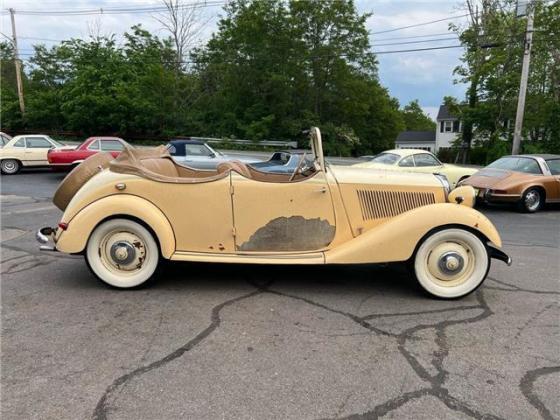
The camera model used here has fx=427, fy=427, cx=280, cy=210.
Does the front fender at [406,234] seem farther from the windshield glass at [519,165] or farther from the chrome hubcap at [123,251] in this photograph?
the windshield glass at [519,165]

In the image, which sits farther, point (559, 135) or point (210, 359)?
point (559, 135)

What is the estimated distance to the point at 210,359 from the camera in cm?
299

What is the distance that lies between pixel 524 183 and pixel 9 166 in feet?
55.5

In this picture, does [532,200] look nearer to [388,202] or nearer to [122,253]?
[388,202]

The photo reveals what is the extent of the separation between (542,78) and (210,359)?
100ft

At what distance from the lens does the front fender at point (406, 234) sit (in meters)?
4.09

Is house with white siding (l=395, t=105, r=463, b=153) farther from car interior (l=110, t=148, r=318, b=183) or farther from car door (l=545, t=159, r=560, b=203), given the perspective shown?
car interior (l=110, t=148, r=318, b=183)

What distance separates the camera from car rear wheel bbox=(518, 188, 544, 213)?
32.6 feet

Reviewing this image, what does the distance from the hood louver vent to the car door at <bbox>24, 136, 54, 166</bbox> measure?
51.0 feet

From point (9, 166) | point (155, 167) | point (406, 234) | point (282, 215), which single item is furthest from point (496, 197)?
point (9, 166)

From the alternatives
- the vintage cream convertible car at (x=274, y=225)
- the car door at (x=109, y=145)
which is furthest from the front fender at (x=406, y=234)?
the car door at (x=109, y=145)

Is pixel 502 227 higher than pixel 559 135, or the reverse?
pixel 559 135

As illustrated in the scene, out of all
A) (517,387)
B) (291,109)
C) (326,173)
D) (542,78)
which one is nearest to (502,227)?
(326,173)

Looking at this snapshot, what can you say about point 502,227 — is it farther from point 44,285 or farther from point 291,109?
point 291,109
